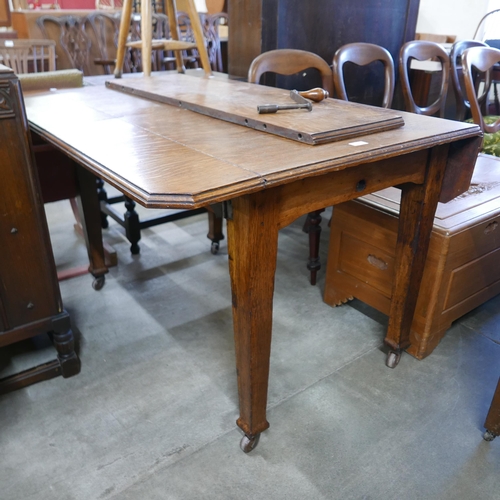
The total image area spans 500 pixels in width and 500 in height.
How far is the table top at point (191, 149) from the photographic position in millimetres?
875

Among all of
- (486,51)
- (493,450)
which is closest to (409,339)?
(493,450)

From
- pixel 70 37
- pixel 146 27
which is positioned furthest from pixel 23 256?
pixel 70 37

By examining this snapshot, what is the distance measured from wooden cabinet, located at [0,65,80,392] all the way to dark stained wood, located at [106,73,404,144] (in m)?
0.51

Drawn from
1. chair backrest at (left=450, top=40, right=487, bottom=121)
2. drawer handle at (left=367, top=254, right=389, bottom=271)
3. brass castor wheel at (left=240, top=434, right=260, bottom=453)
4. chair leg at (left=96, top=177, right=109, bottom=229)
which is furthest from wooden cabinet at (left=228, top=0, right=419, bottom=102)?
brass castor wheel at (left=240, top=434, right=260, bottom=453)

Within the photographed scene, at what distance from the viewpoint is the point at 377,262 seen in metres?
1.73

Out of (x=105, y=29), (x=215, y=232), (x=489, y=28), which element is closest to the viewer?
(x=215, y=232)

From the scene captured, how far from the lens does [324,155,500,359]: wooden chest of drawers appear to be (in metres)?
1.56

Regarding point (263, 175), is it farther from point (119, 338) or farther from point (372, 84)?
point (372, 84)

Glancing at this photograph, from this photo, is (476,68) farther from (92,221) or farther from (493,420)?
(92,221)

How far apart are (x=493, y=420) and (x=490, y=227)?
25.5 inches

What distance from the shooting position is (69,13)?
4.85 m

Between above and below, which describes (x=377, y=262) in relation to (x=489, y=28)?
below


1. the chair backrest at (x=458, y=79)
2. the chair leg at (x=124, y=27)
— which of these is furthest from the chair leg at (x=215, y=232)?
the chair backrest at (x=458, y=79)

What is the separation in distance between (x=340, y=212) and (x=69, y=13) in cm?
435
